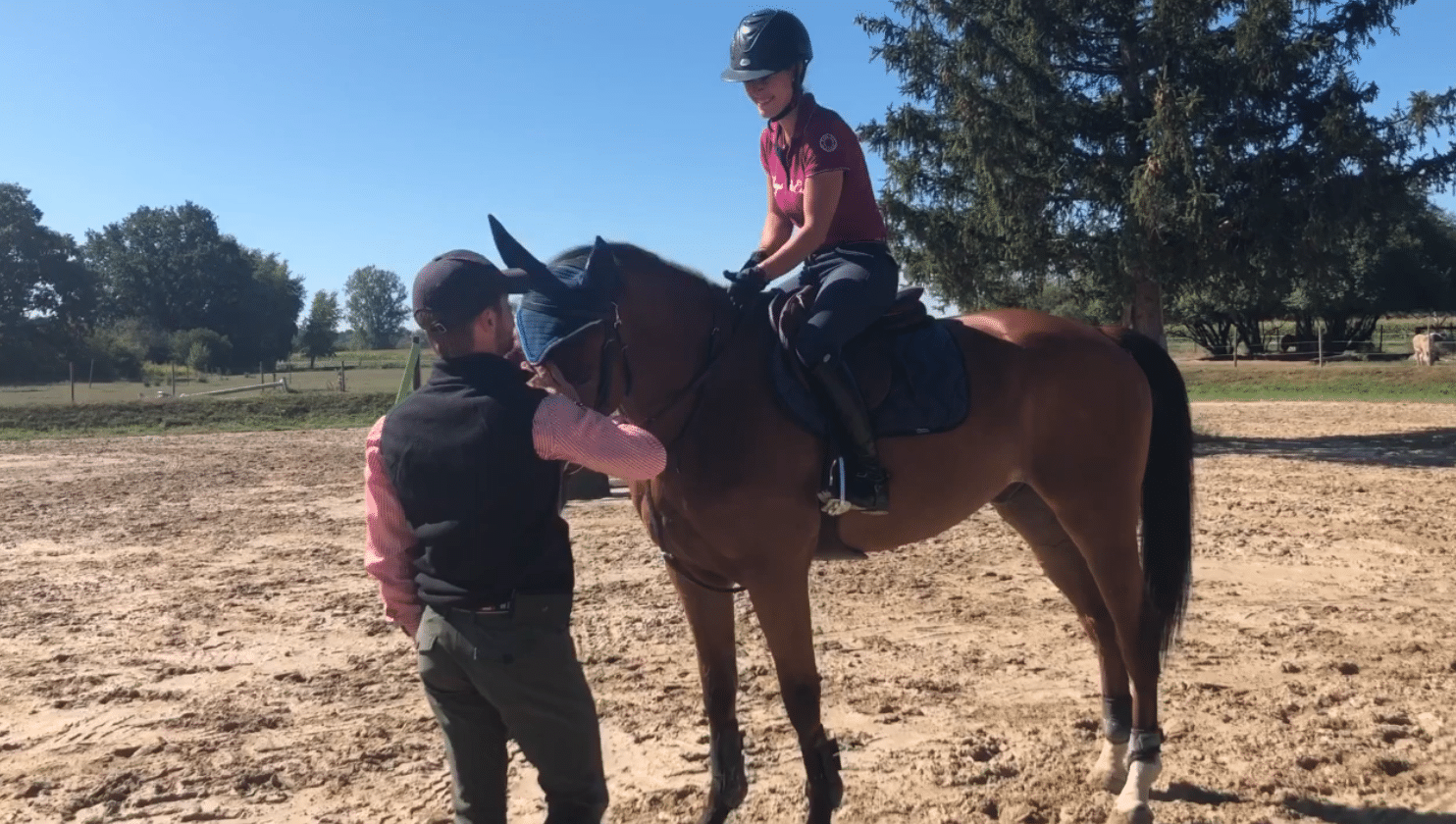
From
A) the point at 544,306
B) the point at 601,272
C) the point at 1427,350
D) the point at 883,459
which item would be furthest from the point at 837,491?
the point at 1427,350

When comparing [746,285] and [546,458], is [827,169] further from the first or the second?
[546,458]

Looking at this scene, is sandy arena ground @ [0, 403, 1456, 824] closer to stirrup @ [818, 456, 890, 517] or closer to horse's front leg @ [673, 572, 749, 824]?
horse's front leg @ [673, 572, 749, 824]

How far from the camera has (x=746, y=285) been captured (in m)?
3.60

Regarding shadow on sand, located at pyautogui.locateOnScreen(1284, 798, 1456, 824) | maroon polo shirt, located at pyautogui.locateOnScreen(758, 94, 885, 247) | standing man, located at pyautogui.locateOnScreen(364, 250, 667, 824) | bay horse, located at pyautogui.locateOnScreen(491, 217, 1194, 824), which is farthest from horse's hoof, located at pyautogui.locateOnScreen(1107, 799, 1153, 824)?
maroon polo shirt, located at pyautogui.locateOnScreen(758, 94, 885, 247)

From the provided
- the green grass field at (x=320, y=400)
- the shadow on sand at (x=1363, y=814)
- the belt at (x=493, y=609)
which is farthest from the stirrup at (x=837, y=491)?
the green grass field at (x=320, y=400)

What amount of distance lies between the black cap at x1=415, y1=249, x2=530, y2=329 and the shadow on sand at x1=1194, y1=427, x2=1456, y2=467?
13984mm

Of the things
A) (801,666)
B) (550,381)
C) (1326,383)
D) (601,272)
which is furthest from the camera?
(1326,383)

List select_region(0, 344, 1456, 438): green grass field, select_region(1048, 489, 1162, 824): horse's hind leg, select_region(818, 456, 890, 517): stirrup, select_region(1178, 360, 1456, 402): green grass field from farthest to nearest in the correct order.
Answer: select_region(1178, 360, 1456, 402): green grass field
select_region(0, 344, 1456, 438): green grass field
select_region(1048, 489, 1162, 824): horse's hind leg
select_region(818, 456, 890, 517): stirrup

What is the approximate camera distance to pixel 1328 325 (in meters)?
43.1

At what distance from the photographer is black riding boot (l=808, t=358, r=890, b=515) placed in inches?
134

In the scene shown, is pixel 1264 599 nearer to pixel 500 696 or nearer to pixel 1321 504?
pixel 1321 504

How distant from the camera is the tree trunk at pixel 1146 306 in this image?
1680 cm

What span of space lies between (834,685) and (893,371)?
2037 millimetres

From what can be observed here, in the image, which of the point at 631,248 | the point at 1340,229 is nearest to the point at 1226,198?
the point at 1340,229
